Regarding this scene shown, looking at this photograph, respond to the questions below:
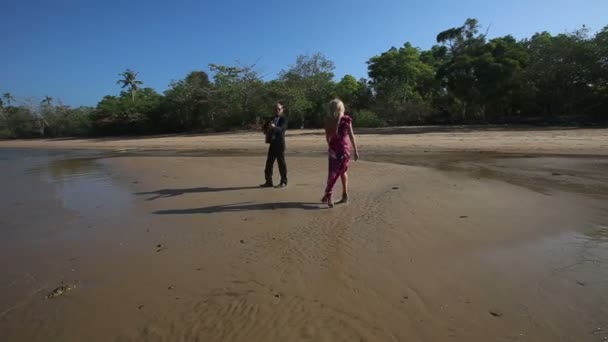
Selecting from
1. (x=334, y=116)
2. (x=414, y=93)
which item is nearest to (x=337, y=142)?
(x=334, y=116)

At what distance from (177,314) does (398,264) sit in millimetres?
1944

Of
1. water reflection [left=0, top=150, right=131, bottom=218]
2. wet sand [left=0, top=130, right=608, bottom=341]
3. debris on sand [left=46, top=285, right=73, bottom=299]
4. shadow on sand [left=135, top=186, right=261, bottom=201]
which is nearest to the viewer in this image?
wet sand [left=0, top=130, right=608, bottom=341]

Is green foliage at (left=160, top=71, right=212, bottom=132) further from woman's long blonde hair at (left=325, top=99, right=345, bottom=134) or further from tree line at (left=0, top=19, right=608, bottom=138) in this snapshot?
woman's long blonde hair at (left=325, top=99, right=345, bottom=134)

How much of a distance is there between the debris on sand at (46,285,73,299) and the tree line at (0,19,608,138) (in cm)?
2878

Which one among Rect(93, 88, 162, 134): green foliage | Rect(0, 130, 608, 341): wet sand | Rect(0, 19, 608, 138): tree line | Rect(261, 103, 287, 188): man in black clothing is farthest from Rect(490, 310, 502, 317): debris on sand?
Rect(93, 88, 162, 134): green foliage

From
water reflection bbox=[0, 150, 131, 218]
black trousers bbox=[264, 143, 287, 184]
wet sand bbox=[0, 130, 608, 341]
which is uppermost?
black trousers bbox=[264, 143, 287, 184]

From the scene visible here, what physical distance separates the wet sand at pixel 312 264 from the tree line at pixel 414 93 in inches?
910

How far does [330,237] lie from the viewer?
436 centimetres

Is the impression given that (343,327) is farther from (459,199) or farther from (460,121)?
(460,121)

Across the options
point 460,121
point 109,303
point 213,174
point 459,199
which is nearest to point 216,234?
point 109,303

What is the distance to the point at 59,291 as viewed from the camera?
10.4ft

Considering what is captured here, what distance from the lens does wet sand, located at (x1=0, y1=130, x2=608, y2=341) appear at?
2.56 m

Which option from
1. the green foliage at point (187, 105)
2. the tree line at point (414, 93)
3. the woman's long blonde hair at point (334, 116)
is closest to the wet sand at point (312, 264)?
the woman's long blonde hair at point (334, 116)

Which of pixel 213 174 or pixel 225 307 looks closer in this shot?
pixel 225 307
